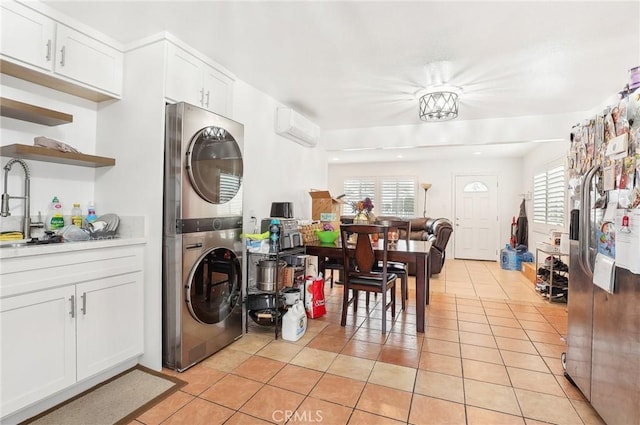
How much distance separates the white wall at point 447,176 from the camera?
693 centimetres

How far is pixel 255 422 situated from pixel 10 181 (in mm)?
2048

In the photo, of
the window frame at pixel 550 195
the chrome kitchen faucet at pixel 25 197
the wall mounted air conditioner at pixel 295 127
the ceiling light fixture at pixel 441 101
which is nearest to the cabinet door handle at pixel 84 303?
the chrome kitchen faucet at pixel 25 197

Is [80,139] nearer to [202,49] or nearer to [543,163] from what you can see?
[202,49]

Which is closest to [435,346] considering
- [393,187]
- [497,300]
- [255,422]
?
[255,422]

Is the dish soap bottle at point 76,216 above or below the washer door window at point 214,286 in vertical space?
above

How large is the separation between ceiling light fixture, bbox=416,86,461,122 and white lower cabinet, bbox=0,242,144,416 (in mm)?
2805

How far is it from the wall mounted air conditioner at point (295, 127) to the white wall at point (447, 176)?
3.91m

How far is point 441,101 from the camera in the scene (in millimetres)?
3105

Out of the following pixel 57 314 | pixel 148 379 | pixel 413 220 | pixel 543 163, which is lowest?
pixel 148 379

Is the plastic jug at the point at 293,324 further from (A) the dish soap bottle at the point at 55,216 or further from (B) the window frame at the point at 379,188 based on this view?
(B) the window frame at the point at 379,188

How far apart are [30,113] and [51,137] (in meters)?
0.31

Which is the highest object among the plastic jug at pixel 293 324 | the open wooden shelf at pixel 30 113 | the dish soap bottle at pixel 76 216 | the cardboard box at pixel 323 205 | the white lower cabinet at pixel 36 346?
the open wooden shelf at pixel 30 113

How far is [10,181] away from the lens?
1938mm

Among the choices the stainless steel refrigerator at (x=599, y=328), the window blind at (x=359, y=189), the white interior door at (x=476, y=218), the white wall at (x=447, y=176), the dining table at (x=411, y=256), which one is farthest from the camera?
the window blind at (x=359, y=189)
